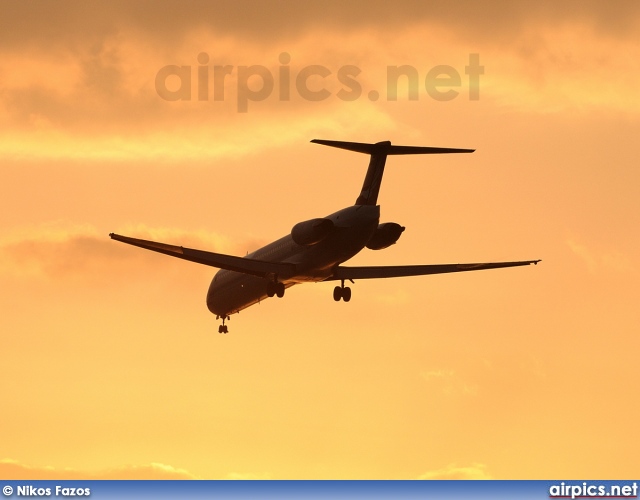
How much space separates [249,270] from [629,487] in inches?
986

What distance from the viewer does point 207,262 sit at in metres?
69.9

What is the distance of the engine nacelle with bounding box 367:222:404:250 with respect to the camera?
66.8m

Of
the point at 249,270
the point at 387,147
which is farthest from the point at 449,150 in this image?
the point at 249,270

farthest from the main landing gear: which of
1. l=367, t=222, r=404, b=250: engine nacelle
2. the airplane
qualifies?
l=367, t=222, r=404, b=250: engine nacelle

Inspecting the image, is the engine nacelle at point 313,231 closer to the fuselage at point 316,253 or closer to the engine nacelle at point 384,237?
the fuselage at point 316,253

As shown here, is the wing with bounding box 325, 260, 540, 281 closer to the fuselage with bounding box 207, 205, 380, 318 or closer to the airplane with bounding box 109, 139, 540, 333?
the airplane with bounding box 109, 139, 540, 333

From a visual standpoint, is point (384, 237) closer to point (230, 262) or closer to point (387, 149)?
point (387, 149)

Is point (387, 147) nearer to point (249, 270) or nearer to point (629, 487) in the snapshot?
point (249, 270)

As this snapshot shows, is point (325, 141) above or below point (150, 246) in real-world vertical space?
above

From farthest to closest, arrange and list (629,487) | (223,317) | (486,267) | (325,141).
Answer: (223,317)
(486,267)
(325,141)
(629,487)

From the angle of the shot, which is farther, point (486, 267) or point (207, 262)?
point (486, 267)

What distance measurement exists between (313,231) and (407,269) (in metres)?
12.8

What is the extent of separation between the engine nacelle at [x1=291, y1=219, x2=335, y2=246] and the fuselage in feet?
1.35

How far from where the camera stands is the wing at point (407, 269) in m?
73.7
